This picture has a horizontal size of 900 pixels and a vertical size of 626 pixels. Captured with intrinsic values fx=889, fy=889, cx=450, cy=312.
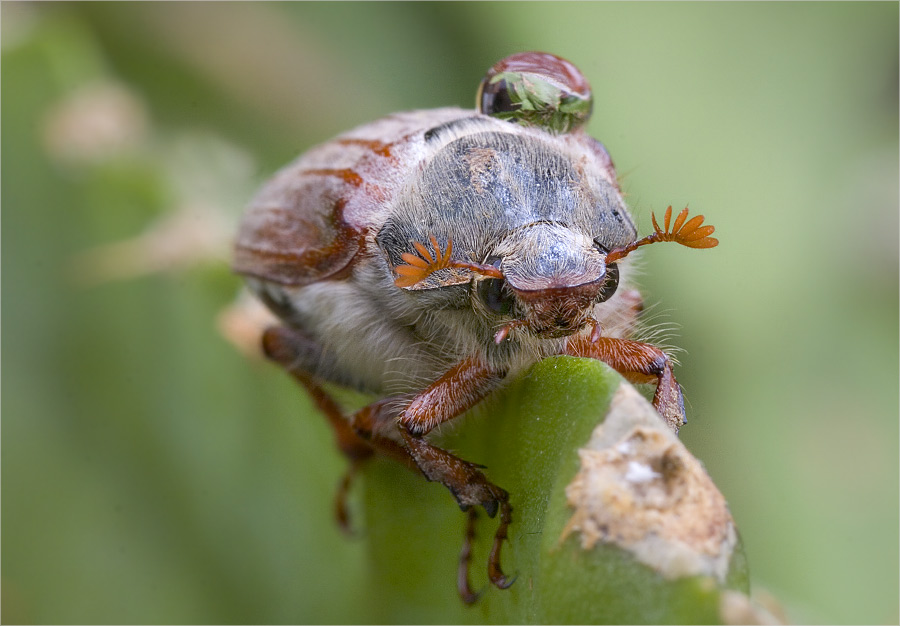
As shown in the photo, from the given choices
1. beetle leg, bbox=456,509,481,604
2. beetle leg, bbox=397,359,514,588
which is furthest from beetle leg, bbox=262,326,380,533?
beetle leg, bbox=456,509,481,604

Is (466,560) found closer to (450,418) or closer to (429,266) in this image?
(450,418)

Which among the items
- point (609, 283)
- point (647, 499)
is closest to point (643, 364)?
point (609, 283)

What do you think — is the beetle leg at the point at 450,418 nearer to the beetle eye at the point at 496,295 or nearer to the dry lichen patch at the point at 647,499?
the beetle eye at the point at 496,295

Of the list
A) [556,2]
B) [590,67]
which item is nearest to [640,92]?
[590,67]

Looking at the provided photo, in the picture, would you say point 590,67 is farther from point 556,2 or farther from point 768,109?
point 768,109

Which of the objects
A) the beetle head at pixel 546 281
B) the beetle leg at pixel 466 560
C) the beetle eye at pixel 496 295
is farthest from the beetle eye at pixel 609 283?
the beetle leg at pixel 466 560

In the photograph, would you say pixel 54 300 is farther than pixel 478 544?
Yes

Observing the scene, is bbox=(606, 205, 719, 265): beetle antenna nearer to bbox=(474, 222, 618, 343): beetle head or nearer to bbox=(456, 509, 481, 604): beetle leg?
bbox=(474, 222, 618, 343): beetle head
